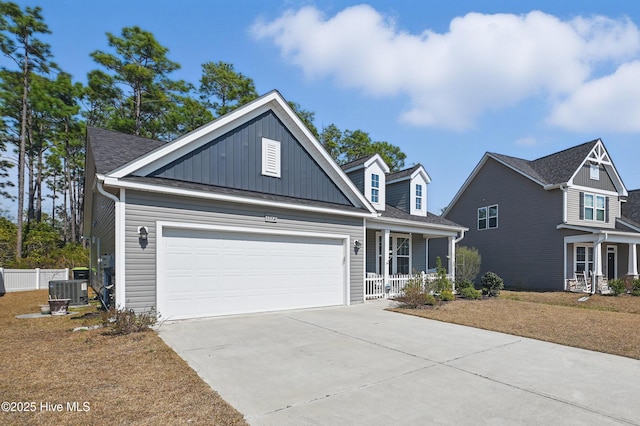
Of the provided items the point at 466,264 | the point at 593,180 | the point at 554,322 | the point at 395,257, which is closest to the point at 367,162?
the point at 395,257

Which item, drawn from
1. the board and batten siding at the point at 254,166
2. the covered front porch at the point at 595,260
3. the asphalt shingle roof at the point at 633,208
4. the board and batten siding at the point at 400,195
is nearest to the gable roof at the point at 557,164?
the asphalt shingle roof at the point at 633,208

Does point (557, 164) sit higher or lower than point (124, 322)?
higher

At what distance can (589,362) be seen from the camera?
6074 millimetres

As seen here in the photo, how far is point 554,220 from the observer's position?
19781mm

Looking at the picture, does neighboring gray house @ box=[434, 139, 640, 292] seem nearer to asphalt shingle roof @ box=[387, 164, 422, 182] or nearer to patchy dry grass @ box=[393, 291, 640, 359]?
patchy dry grass @ box=[393, 291, 640, 359]

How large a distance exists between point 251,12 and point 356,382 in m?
11.3

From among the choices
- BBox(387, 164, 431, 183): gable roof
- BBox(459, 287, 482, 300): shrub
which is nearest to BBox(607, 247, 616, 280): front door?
BBox(459, 287, 482, 300): shrub

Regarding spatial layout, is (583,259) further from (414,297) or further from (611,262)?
(414,297)

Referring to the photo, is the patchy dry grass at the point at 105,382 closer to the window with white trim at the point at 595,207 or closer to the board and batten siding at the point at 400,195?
the board and batten siding at the point at 400,195

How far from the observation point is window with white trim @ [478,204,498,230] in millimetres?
22703

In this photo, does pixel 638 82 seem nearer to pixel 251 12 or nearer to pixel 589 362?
pixel 589 362

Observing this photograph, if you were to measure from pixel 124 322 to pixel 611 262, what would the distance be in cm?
2684

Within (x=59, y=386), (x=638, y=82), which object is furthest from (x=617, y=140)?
(x=59, y=386)

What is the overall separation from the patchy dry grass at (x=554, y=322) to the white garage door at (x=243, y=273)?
2807mm
